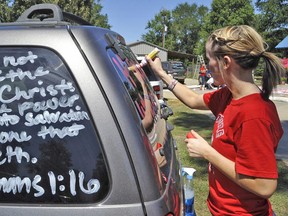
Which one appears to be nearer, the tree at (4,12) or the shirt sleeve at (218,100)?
→ the shirt sleeve at (218,100)

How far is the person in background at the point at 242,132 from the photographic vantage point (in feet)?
5.44

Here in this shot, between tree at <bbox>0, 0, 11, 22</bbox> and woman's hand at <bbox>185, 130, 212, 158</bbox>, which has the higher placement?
tree at <bbox>0, 0, 11, 22</bbox>

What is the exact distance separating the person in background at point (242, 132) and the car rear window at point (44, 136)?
2.35ft

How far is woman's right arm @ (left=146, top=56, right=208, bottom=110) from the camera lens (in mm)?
2586

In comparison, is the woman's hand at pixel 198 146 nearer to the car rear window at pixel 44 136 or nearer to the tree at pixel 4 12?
the car rear window at pixel 44 136

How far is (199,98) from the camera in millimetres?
2570

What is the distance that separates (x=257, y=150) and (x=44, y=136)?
0.98 m

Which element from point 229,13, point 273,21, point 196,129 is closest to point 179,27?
point 229,13

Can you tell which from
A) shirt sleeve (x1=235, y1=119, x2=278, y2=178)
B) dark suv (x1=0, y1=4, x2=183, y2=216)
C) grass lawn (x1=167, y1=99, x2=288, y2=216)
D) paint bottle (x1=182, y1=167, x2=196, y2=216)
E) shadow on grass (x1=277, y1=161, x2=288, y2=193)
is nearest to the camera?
dark suv (x1=0, y1=4, x2=183, y2=216)

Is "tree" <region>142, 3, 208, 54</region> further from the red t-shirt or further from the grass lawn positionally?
the red t-shirt

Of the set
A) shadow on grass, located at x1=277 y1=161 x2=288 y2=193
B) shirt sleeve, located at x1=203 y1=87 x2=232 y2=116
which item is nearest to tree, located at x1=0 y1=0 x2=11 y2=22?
shadow on grass, located at x1=277 y1=161 x2=288 y2=193

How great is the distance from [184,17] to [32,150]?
9518cm

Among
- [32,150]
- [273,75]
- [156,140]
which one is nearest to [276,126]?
[273,75]

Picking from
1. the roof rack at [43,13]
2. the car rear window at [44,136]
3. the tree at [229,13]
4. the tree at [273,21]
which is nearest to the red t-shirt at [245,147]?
the car rear window at [44,136]
